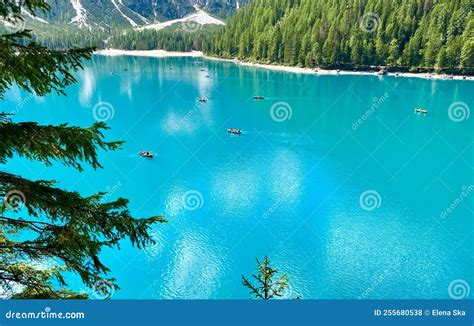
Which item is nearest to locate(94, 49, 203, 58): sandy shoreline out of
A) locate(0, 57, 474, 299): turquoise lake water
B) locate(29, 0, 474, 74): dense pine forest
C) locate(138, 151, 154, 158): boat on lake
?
locate(29, 0, 474, 74): dense pine forest

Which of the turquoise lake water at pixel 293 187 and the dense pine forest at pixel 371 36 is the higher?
the dense pine forest at pixel 371 36

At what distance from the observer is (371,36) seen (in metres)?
113

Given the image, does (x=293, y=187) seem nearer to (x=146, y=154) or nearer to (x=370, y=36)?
(x=146, y=154)

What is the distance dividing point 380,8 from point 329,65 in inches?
1105

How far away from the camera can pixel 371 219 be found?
30875mm

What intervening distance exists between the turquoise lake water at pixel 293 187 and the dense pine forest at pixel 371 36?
28.1m

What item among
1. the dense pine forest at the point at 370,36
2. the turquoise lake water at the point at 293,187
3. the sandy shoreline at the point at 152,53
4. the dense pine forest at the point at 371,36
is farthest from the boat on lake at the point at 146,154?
the sandy shoreline at the point at 152,53

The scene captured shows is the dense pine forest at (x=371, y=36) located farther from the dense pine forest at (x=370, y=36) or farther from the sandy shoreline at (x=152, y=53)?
the sandy shoreline at (x=152, y=53)

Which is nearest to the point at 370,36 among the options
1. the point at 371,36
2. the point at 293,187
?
the point at 371,36

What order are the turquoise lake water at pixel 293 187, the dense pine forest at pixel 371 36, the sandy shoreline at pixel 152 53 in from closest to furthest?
1. the turquoise lake water at pixel 293 187
2. the dense pine forest at pixel 371 36
3. the sandy shoreline at pixel 152 53

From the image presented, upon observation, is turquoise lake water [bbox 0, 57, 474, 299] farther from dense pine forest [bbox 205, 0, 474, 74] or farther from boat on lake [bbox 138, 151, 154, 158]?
dense pine forest [bbox 205, 0, 474, 74]

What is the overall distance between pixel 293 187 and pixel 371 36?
93085 millimetres

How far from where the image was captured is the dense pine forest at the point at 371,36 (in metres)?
98.6
